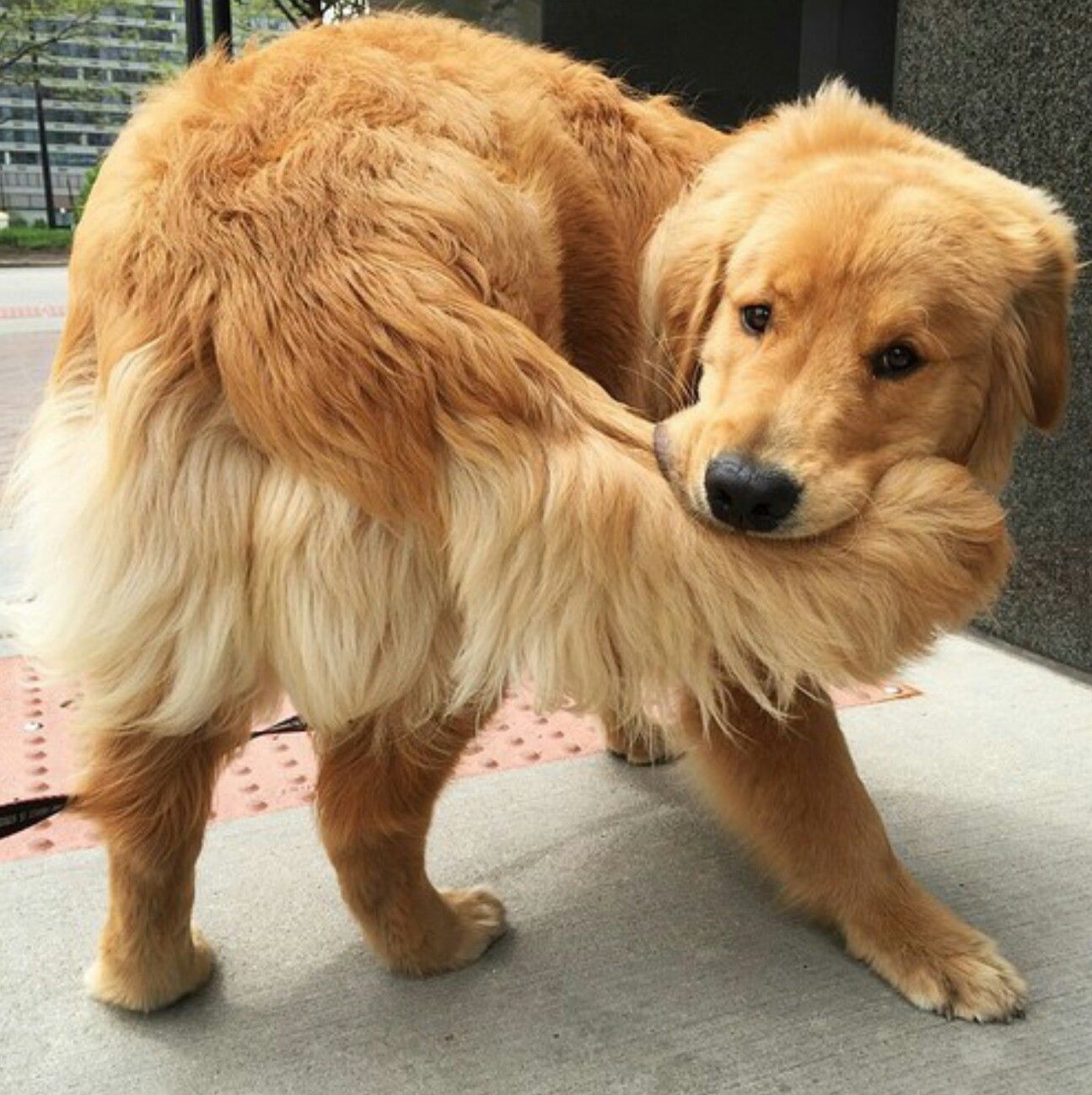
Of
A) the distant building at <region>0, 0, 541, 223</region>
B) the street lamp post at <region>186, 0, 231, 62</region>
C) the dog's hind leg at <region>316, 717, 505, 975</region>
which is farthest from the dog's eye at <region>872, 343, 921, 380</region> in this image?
the distant building at <region>0, 0, 541, 223</region>

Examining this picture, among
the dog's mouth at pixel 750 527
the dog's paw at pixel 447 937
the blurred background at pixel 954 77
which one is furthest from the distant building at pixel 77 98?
the dog's mouth at pixel 750 527

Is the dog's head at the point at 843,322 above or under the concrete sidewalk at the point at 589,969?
above

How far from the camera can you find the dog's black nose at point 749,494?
5.28ft

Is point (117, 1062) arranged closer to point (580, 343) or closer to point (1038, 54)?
point (580, 343)

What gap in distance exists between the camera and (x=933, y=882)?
7.81 feet

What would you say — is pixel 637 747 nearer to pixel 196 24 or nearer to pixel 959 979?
pixel 959 979

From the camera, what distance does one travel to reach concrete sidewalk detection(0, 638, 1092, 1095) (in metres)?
1.87

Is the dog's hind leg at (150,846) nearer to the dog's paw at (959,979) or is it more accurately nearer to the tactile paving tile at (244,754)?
the tactile paving tile at (244,754)

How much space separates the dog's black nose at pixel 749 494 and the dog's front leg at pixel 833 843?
Answer: 0.51 m

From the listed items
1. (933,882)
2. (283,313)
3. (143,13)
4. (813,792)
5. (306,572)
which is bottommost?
(933,882)

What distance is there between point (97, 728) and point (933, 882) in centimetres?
164

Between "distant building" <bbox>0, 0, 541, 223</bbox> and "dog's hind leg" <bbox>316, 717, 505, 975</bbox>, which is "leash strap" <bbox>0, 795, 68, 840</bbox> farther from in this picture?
"distant building" <bbox>0, 0, 541, 223</bbox>

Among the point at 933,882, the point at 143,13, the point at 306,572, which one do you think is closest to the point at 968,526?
the point at 306,572

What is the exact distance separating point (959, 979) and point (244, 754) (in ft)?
5.56
